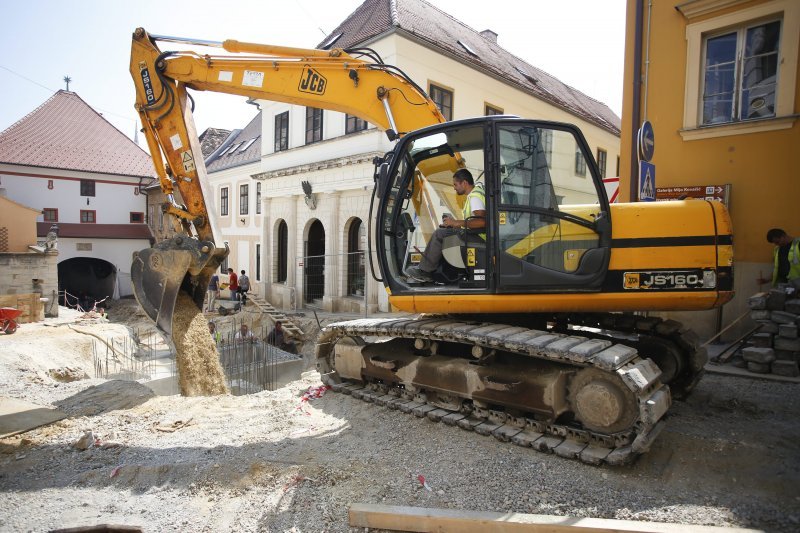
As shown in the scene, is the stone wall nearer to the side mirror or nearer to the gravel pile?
the gravel pile

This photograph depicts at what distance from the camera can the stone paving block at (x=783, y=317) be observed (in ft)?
18.5

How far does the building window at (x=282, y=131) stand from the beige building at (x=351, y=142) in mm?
40

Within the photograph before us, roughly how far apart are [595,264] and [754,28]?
635 cm

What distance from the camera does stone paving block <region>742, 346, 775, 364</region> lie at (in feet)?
18.6

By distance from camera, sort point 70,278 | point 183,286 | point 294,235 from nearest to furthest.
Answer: point 183,286 → point 294,235 → point 70,278

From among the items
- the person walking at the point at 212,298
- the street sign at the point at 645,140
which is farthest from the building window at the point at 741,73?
the person walking at the point at 212,298

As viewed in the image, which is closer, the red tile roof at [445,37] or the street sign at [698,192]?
the street sign at [698,192]

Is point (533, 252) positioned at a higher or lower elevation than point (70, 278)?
higher

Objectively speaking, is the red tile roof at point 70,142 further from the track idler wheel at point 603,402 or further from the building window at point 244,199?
the track idler wheel at point 603,402

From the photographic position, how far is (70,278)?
3111 centimetres

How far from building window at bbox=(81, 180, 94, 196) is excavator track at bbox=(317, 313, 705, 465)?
3003 cm

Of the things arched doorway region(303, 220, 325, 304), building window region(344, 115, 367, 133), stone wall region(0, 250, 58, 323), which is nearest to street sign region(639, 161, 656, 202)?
building window region(344, 115, 367, 133)

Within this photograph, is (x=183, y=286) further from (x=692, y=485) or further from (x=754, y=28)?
(x=754, y=28)

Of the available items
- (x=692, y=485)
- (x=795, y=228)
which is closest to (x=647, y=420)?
(x=692, y=485)
